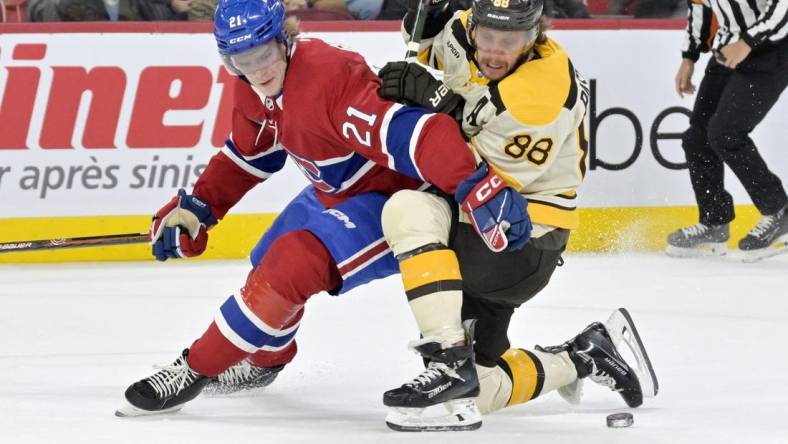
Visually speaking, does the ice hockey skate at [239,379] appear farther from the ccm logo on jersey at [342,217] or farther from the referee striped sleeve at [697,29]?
the referee striped sleeve at [697,29]

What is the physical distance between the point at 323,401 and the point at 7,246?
3.79 feet

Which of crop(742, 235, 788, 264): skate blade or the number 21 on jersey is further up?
the number 21 on jersey

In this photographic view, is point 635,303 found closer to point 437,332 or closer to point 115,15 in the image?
point 437,332

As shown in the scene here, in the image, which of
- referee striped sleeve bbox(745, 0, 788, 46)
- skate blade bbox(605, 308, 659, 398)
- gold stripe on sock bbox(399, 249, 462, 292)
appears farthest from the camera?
referee striped sleeve bbox(745, 0, 788, 46)

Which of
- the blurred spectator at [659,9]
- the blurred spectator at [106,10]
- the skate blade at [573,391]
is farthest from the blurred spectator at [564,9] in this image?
the skate blade at [573,391]

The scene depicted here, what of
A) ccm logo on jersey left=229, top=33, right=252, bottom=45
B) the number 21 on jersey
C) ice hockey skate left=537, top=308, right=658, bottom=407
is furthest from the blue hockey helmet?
ice hockey skate left=537, top=308, right=658, bottom=407

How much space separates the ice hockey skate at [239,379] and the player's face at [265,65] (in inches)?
26.6

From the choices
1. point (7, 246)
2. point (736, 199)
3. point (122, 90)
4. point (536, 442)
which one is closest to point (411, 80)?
point (536, 442)

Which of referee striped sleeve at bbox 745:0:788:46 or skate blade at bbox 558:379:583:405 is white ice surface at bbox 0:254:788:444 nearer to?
skate blade at bbox 558:379:583:405

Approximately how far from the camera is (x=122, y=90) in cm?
543

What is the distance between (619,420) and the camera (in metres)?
2.76

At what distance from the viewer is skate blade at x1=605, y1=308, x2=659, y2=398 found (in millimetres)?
3053

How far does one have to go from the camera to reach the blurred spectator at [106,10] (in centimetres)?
549

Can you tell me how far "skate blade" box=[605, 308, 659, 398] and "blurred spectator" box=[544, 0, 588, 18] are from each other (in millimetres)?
2763
